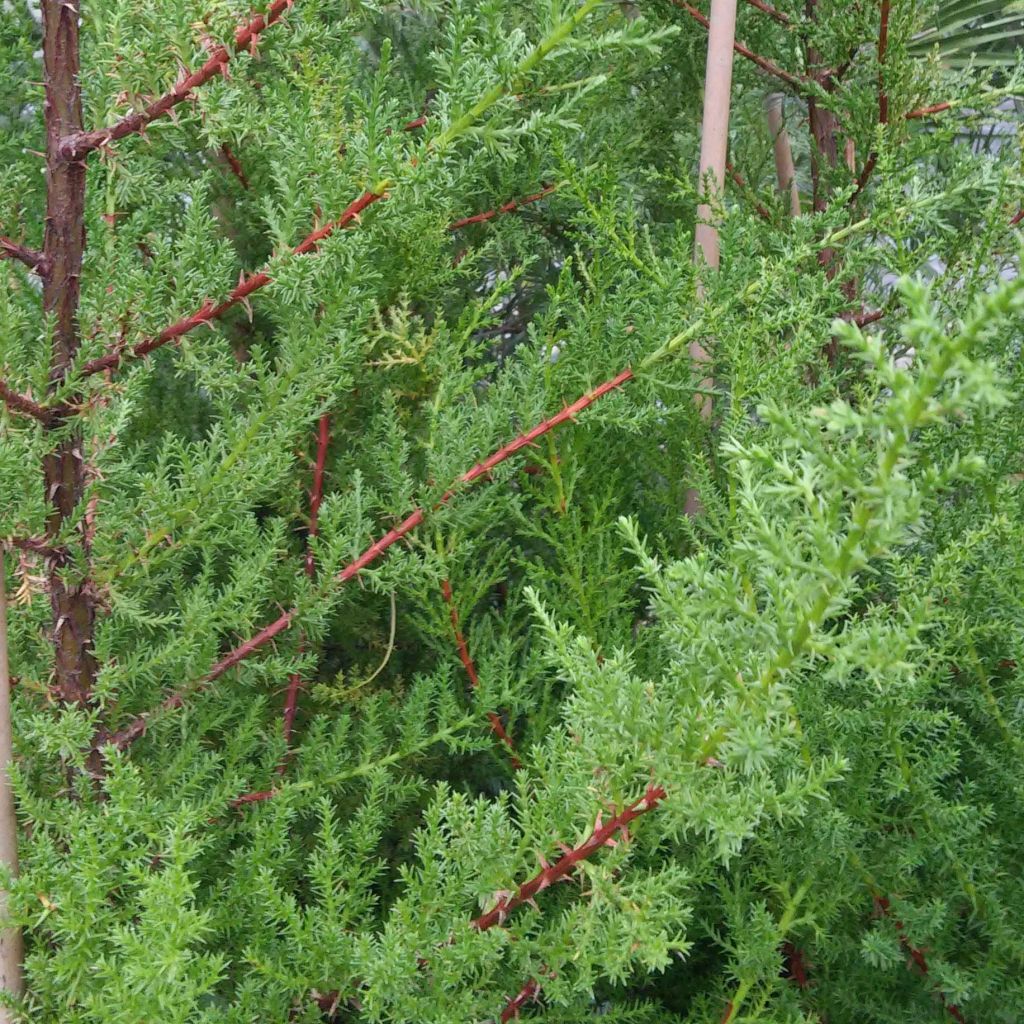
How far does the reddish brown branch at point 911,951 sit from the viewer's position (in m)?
0.93

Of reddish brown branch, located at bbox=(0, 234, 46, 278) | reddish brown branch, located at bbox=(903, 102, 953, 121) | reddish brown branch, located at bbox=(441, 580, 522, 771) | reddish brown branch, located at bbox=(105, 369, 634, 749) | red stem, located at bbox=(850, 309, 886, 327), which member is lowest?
reddish brown branch, located at bbox=(441, 580, 522, 771)

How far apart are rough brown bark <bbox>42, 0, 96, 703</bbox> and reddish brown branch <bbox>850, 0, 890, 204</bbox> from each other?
0.69 metres

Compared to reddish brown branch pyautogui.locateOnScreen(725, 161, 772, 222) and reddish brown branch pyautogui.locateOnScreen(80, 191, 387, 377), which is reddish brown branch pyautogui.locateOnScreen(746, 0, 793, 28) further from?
reddish brown branch pyautogui.locateOnScreen(80, 191, 387, 377)

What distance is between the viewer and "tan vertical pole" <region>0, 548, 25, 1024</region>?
77 cm

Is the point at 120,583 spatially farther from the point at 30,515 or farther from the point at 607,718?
the point at 607,718

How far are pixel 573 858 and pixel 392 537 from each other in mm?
341

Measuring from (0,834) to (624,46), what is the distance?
700 millimetres

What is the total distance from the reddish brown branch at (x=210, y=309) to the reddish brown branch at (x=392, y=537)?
0.24m

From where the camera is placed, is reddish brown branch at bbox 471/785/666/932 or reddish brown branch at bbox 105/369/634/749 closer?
reddish brown branch at bbox 471/785/666/932

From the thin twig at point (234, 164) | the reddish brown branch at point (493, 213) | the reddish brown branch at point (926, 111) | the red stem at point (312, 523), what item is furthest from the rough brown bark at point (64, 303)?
the reddish brown branch at point (926, 111)

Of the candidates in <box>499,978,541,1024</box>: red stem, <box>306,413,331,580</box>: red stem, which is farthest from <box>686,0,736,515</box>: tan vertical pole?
<box>499,978,541,1024</box>: red stem

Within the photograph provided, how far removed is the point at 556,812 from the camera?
2.34ft

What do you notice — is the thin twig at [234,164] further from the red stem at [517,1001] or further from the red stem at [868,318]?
the red stem at [517,1001]

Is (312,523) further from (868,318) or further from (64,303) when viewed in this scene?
(868,318)
